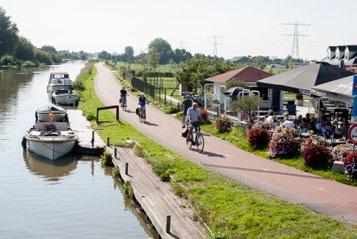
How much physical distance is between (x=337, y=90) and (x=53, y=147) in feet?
41.1

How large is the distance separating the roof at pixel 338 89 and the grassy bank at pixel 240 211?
5485mm

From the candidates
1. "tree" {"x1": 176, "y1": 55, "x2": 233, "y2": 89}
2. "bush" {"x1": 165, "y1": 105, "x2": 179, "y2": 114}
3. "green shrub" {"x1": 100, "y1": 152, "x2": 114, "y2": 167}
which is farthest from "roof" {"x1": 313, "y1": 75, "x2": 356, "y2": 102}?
"tree" {"x1": 176, "y1": 55, "x2": 233, "y2": 89}

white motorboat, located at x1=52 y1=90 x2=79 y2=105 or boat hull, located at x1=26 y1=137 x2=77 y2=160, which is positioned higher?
white motorboat, located at x1=52 y1=90 x2=79 y2=105

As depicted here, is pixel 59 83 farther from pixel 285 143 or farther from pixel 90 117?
pixel 285 143

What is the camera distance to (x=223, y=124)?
86.3ft

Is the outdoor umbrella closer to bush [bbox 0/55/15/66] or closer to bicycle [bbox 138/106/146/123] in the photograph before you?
bicycle [bbox 138/106/146/123]

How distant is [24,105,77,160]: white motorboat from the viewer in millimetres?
24875

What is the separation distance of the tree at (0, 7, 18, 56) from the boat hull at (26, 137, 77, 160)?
401 ft

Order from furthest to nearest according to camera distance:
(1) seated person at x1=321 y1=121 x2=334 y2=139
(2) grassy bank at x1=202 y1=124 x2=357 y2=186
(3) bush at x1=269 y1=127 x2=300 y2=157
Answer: (1) seated person at x1=321 y1=121 x2=334 y2=139, (3) bush at x1=269 y1=127 x2=300 y2=157, (2) grassy bank at x1=202 y1=124 x2=357 y2=186

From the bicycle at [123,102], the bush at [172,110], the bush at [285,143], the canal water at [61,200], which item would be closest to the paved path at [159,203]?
the canal water at [61,200]

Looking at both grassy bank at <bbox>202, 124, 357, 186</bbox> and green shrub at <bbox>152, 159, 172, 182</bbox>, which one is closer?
grassy bank at <bbox>202, 124, 357, 186</bbox>

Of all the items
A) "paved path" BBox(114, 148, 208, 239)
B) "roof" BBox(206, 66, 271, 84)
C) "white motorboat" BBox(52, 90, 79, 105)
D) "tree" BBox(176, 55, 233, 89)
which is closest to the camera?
"paved path" BBox(114, 148, 208, 239)

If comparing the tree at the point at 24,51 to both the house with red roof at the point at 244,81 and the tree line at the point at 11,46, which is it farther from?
the house with red roof at the point at 244,81

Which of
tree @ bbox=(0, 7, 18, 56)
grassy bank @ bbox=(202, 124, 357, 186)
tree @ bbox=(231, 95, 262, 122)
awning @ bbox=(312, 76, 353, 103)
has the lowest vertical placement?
grassy bank @ bbox=(202, 124, 357, 186)
